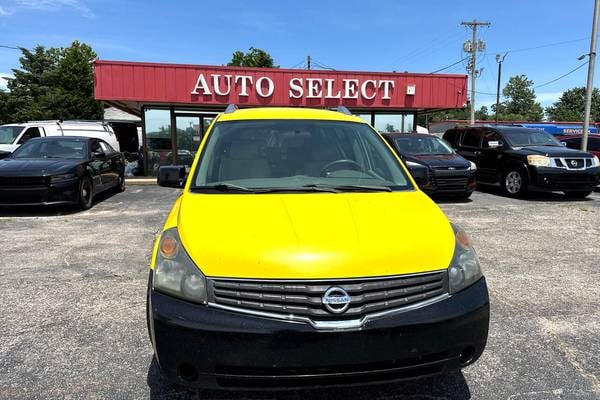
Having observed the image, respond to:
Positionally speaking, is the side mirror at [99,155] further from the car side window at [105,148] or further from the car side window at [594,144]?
the car side window at [594,144]

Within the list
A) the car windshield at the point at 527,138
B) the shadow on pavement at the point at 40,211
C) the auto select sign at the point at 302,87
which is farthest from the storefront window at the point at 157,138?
the car windshield at the point at 527,138

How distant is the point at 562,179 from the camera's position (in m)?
10.5

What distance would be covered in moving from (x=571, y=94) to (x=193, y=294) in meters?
Result: 121

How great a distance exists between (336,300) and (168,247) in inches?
38.1

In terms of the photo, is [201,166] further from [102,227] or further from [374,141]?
[102,227]

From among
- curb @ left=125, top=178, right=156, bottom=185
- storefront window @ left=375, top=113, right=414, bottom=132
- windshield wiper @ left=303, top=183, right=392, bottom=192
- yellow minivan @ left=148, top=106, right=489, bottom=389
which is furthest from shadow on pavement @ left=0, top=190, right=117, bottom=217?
storefront window @ left=375, top=113, right=414, bottom=132

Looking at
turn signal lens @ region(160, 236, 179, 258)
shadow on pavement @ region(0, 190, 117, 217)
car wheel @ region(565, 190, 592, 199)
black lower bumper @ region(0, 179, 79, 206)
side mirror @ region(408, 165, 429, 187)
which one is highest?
side mirror @ region(408, 165, 429, 187)

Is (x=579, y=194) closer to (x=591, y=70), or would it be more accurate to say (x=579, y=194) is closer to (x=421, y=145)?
(x=421, y=145)

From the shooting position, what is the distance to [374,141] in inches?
153

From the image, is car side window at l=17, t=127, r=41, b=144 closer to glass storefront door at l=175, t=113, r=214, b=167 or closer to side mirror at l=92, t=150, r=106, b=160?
glass storefront door at l=175, t=113, r=214, b=167

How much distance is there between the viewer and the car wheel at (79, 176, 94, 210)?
9.02m

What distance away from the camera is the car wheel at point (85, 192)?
355 inches

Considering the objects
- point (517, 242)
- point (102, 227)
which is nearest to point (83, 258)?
point (102, 227)

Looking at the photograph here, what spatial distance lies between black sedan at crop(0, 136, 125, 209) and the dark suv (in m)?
9.08
